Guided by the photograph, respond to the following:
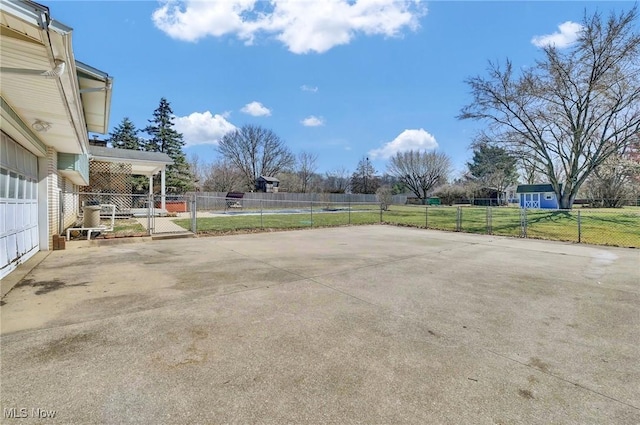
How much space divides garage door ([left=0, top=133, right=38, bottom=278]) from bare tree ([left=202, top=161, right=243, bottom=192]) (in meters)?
33.9

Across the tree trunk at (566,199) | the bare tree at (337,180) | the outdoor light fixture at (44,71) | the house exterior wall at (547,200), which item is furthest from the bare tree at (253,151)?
the outdoor light fixture at (44,71)

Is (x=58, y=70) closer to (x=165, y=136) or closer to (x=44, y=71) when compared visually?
(x=44, y=71)

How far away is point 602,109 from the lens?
18.8 metres

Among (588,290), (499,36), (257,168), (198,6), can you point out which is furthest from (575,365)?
(257,168)

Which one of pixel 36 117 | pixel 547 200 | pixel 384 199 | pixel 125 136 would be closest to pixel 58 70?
pixel 36 117

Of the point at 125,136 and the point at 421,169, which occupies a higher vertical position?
the point at 125,136

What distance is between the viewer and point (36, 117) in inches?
216

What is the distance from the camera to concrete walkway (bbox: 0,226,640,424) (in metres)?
2.01

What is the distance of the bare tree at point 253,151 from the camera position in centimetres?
4584

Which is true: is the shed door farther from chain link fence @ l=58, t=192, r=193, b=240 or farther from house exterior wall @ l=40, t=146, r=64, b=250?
house exterior wall @ l=40, t=146, r=64, b=250

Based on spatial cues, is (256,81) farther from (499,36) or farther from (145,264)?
(145,264)

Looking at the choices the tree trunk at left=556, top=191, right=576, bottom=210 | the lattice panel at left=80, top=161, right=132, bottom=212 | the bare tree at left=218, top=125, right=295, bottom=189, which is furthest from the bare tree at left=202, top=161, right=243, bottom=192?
the tree trunk at left=556, top=191, right=576, bottom=210

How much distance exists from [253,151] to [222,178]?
778 centimetres

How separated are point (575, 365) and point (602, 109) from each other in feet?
77.1
